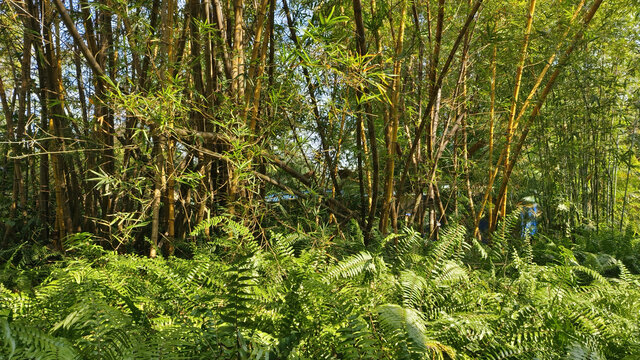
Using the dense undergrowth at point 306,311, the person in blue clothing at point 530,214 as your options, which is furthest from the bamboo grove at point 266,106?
the person in blue clothing at point 530,214

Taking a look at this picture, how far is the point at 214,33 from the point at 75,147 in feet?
3.54

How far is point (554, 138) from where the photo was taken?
3.96 m

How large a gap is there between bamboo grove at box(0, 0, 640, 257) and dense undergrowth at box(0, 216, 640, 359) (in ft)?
1.10

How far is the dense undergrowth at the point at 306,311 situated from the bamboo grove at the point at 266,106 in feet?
1.10

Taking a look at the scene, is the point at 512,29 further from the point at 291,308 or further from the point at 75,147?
the point at 75,147

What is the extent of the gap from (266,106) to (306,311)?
45.2 inches

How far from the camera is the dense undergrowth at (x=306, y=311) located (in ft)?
3.84

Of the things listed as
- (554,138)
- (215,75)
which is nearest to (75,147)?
(215,75)

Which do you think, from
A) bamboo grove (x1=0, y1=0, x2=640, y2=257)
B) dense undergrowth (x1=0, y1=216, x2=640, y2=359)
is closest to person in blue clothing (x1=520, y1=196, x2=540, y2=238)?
bamboo grove (x1=0, y1=0, x2=640, y2=257)

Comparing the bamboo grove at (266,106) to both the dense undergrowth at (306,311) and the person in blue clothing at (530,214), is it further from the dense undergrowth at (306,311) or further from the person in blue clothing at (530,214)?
the person in blue clothing at (530,214)

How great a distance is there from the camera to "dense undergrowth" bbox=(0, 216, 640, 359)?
46.1 inches

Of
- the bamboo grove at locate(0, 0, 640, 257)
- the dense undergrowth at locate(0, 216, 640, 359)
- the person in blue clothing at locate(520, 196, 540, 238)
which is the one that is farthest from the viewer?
the person in blue clothing at locate(520, 196, 540, 238)

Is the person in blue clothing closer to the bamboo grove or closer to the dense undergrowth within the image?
the bamboo grove

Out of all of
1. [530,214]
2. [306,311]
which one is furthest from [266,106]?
[530,214]
